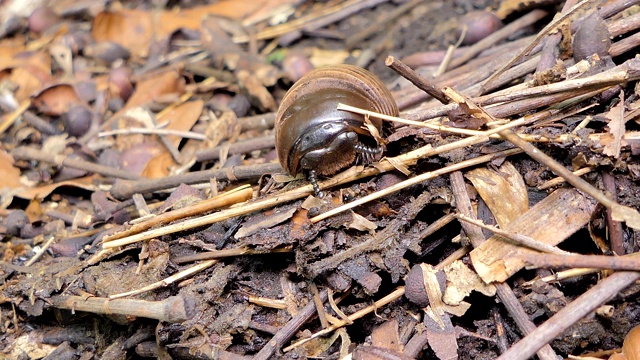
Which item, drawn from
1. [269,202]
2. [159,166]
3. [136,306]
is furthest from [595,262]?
[159,166]

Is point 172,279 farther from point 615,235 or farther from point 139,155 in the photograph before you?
point 615,235

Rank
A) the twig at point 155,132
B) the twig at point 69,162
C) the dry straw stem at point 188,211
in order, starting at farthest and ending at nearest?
the twig at point 155,132 → the twig at point 69,162 → the dry straw stem at point 188,211

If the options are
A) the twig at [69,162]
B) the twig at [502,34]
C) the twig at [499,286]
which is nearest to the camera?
the twig at [499,286]

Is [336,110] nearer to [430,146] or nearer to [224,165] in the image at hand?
[430,146]

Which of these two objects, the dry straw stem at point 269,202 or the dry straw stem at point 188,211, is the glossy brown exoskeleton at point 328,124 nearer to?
the dry straw stem at point 269,202

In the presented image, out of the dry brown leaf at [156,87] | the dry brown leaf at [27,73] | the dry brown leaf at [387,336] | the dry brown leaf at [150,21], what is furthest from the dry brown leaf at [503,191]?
the dry brown leaf at [27,73]
